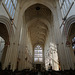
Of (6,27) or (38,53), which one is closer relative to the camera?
(6,27)

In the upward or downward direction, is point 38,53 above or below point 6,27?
below

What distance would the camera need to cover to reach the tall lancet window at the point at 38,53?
3070 centimetres

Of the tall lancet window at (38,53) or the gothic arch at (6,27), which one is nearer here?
the gothic arch at (6,27)

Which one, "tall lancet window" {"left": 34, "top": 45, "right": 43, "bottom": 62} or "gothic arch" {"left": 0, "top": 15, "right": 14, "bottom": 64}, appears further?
"tall lancet window" {"left": 34, "top": 45, "right": 43, "bottom": 62}

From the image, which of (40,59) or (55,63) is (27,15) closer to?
(55,63)

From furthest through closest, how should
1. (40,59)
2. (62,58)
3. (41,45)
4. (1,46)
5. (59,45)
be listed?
(41,45)
(40,59)
(1,46)
(59,45)
(62,58)

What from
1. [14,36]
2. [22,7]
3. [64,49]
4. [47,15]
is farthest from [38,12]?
[64,49]

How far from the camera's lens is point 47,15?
677 inches

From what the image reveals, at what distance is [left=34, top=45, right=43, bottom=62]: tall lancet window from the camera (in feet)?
101

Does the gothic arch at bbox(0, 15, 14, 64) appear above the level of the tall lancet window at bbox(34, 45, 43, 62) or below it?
above

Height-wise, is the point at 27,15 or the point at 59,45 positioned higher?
the point at 27,15

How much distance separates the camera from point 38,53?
31.8 m

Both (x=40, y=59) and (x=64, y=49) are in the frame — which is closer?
(x=64, y=49)

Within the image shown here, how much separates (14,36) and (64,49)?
7150mm
